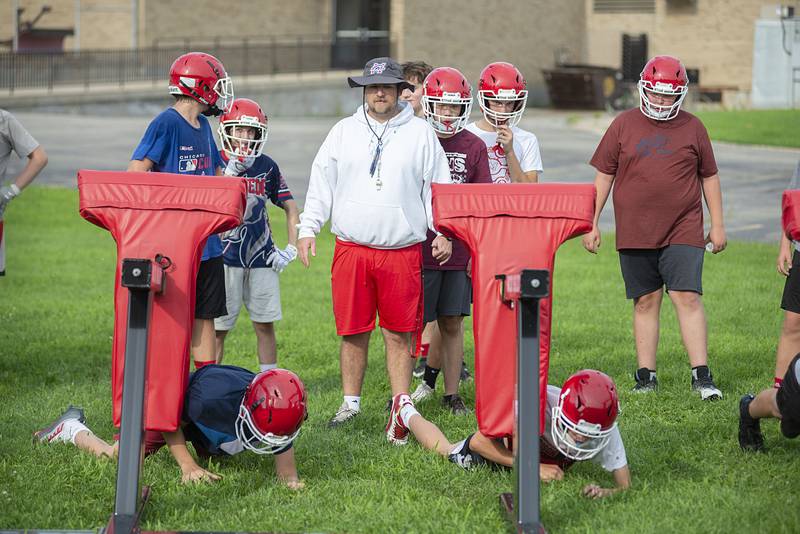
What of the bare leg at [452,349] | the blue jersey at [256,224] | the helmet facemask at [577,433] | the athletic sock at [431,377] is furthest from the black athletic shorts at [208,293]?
the helmet facemask at [577,433]

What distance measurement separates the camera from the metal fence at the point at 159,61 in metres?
31.7

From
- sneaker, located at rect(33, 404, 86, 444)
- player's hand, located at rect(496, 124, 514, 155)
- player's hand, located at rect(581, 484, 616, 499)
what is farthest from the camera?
player's hand, located at rect(496, 124, 514, 155)

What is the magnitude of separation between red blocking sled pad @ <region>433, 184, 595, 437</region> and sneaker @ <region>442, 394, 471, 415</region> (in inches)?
68.2

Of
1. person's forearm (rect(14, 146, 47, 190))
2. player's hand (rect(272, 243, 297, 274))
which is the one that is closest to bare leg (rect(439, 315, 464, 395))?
player's hand (rect(272, 243, 297, 274))

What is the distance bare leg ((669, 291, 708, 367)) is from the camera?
7.38 m

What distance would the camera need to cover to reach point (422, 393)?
7414 mm

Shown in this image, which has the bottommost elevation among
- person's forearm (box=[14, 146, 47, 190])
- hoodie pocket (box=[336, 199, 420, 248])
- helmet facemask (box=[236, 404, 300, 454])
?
helmet facemask (box=[236, 404, 300, 454])

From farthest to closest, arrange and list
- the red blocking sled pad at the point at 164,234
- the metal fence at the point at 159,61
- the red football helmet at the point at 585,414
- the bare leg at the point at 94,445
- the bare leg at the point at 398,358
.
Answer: the metal fence at the point at 159,61
the bare leg at the point at 398,358
the bare leg at the point at 94,445
the red blocking sled pad at the point at 164,234
the red football helmet at the point at 585,414

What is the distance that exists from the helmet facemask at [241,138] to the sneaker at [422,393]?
1.83 meters

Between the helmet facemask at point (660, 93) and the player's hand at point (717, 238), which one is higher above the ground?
the helmet facemask at point (660, 93)

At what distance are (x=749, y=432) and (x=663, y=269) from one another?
1.73 m

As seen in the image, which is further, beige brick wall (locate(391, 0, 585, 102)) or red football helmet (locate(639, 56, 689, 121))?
beige brick wall (locate(391, 0, 585, 102))

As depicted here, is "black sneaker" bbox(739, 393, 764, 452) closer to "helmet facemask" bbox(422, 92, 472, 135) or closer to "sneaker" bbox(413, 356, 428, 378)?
"helmet facemask" bbox(422, 92, 472, 135)

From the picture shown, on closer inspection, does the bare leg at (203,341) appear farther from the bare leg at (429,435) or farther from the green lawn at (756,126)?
the green lawn at (756,126)
